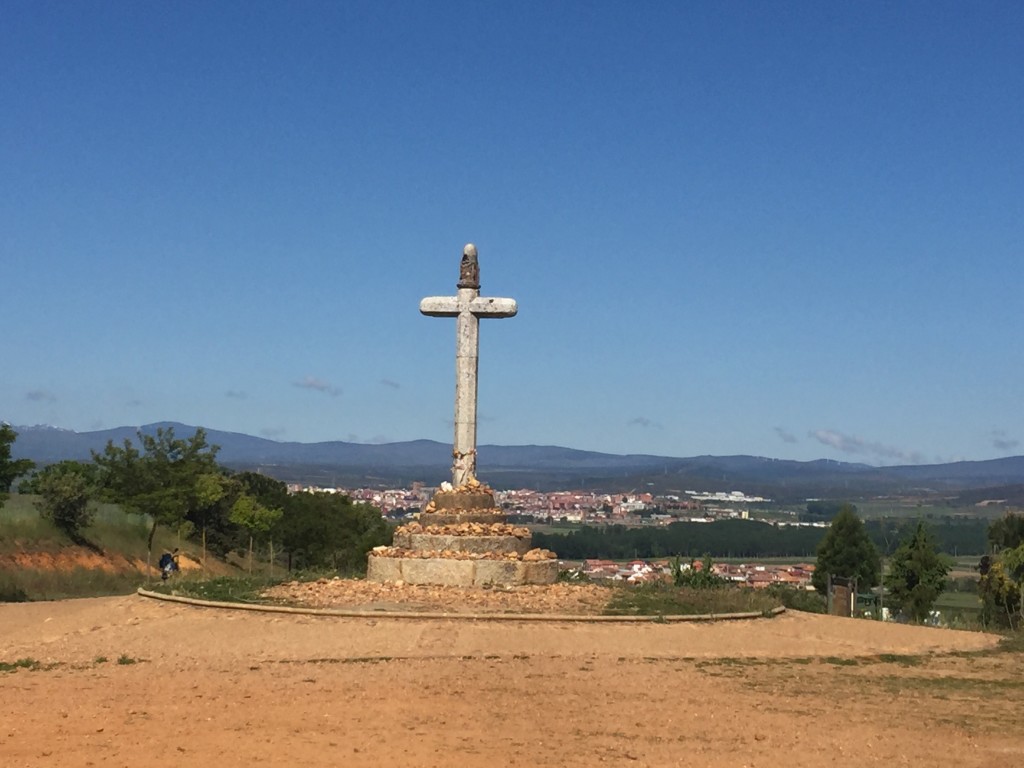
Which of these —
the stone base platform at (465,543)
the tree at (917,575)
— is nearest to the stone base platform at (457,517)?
the stone base platform at (465,543)

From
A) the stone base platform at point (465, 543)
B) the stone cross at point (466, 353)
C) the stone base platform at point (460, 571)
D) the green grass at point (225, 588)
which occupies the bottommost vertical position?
the green grass at point (225, 588)

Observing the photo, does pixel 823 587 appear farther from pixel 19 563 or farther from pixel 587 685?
pixel 587 685

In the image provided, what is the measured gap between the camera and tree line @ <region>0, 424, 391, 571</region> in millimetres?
30609

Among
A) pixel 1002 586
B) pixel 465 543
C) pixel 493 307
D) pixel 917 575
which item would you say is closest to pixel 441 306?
pixel 493 307

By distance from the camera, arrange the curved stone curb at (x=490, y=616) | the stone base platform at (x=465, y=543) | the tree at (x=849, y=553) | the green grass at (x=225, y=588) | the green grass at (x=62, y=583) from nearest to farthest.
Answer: the curved stone curb at (x=490, y=616) → the green grass at (x=225, y=588) → the stone base platform at (x=465, y=543) → the green grass at (x=62, y=583) → the tree at (x=849, y=553)

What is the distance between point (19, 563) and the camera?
28.2 metres

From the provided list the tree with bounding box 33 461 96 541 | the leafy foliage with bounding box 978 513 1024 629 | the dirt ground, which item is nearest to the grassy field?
the tree with bounding box 33 461 96 541

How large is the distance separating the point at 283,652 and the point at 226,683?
7.10ft

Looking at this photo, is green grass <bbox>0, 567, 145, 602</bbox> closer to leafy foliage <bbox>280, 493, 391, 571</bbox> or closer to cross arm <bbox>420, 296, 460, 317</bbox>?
leafy foliage <bbox>280, 493, 391, 571</bbox>

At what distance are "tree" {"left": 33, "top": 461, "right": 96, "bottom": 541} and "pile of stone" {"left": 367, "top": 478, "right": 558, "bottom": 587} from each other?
48.4ft

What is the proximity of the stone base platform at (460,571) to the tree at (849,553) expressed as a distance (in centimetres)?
2655

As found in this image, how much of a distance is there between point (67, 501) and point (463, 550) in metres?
16.5

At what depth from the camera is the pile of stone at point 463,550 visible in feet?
62.2

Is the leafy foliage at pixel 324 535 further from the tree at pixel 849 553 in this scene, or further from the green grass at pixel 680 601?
the tree at pixel 849 553
